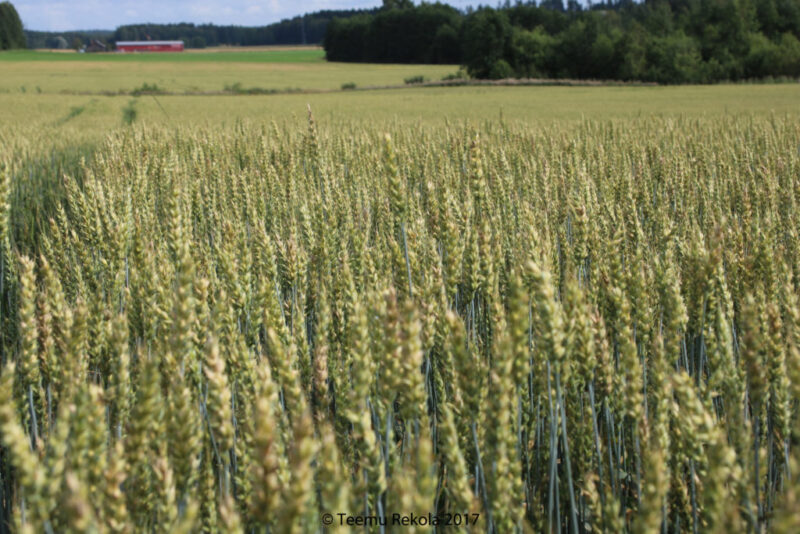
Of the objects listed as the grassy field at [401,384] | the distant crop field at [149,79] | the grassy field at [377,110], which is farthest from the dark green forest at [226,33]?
the grassy field at [401,384]

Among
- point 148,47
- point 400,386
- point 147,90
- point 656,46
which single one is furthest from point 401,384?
point 148,47

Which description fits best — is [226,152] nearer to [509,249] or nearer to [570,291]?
[509,249]

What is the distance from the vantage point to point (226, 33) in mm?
137125

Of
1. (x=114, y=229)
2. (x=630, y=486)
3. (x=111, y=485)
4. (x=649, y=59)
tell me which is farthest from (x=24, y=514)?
(x=649, y=59)

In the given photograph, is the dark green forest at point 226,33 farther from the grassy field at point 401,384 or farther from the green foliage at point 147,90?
the grassy field at point 401,384

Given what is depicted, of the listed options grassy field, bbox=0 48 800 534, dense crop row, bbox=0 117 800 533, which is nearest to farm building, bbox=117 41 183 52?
grassy field, bbox=0 48 800 534

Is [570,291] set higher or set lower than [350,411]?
higher

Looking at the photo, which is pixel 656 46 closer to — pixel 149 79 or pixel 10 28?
pixel 149 79

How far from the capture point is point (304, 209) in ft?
8.75

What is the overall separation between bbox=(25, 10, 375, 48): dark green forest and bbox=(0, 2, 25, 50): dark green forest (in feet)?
94.4

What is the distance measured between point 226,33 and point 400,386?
496 ft

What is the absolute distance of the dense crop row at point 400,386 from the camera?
0.94 meters

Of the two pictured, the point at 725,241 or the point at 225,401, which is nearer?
the point at 225,401

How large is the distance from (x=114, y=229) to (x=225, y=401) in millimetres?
1428
